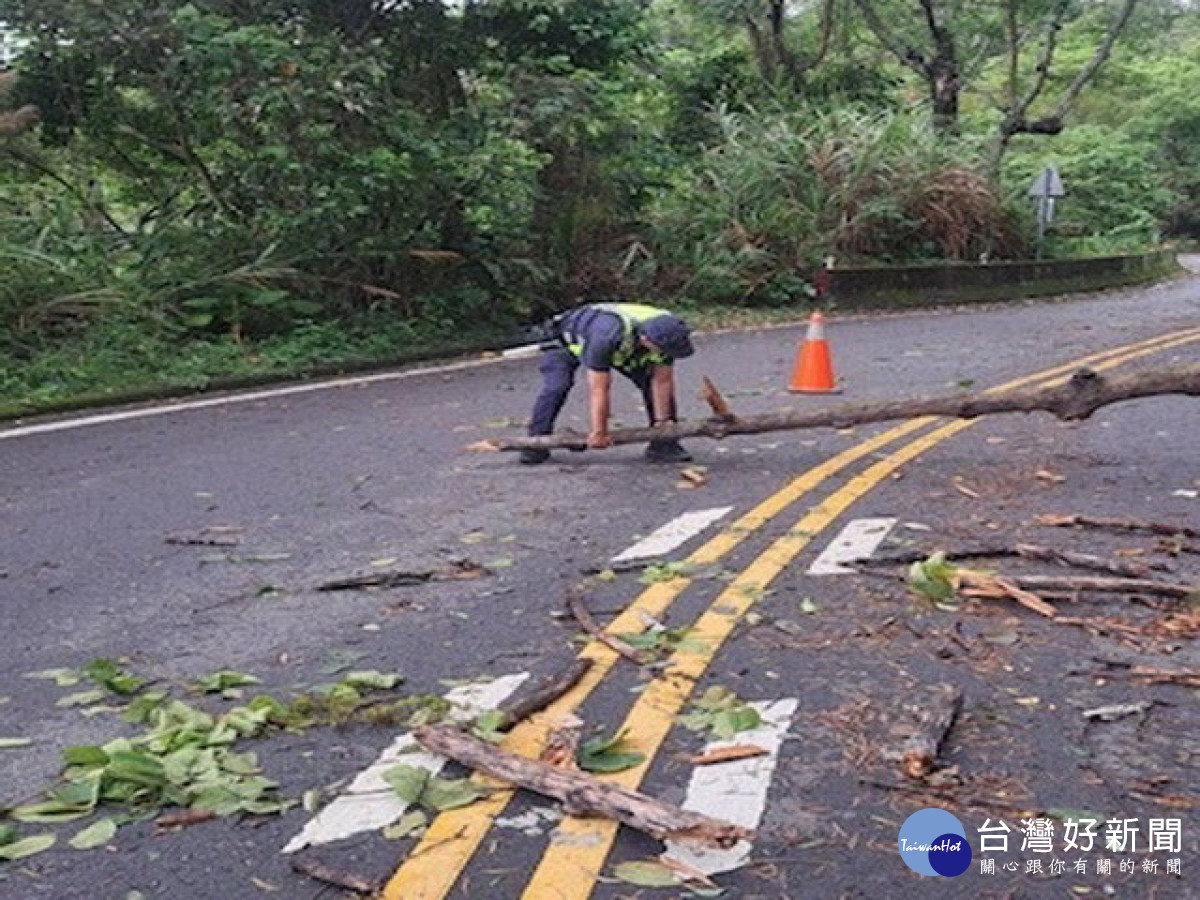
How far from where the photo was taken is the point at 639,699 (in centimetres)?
416

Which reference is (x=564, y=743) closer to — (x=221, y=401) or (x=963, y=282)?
(x=221, y=401)

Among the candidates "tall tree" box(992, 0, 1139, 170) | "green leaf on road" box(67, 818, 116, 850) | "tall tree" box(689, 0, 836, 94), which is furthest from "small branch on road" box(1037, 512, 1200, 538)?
"tall tree" box(689, 0, 836, 94)

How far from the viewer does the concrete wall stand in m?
20.0

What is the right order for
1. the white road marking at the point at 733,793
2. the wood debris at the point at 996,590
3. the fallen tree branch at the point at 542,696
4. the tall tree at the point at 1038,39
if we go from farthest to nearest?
the tall tree at the point at 1038,39, the wood debris at the point at 996,590, the fallen tree branch at the point at 542,696, the white road marking at the point at 733,793

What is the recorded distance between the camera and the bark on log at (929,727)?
3623 millimetres

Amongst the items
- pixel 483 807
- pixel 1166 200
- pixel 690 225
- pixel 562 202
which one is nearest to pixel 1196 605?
pixel 483 807

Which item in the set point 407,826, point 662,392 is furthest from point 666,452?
point 407,826

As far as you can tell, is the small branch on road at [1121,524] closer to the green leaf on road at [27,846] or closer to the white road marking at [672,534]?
the white road marking at [672,534]

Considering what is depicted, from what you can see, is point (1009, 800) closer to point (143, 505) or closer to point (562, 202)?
point (143, 505)

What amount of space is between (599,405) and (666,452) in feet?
2.28

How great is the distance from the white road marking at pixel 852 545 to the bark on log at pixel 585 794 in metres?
2.27

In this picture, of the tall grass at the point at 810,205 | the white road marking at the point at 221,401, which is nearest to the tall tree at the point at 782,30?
the tall grass at the point at 810,205

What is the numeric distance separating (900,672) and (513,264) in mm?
11376

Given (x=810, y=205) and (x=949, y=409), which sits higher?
(x=810, y=205)
